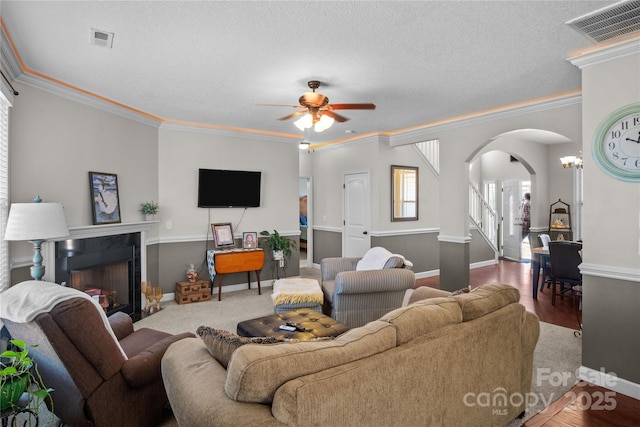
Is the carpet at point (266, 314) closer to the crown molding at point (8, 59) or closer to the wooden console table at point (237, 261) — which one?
the wooden console table at point (237, 261)

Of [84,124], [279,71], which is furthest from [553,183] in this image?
[84,124]

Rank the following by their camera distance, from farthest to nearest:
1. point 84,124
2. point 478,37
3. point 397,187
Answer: point 397,187 → point 84,124 → point 478,37

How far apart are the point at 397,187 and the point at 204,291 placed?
142 inches

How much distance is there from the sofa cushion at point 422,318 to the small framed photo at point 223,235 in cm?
403

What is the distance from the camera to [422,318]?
1.66 metres

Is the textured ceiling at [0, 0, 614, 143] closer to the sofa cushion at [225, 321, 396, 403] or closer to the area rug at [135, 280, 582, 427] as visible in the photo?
the sofa cushion at [225, 321, 396, 403]

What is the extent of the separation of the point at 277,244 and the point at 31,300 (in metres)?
3.98

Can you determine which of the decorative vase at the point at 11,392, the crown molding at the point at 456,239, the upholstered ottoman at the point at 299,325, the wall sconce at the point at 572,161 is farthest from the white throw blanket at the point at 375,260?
the wall sconce at the point at 572,161

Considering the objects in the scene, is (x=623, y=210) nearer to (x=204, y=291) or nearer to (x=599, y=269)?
(x=599, y=269)

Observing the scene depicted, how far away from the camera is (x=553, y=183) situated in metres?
7.60

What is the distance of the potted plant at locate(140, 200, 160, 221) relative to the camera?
465cm

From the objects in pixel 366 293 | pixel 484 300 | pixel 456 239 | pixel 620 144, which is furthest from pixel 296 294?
pixel 620 144

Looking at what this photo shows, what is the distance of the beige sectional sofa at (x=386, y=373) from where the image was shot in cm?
121

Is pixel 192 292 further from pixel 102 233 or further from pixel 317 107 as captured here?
pixel 317 107
